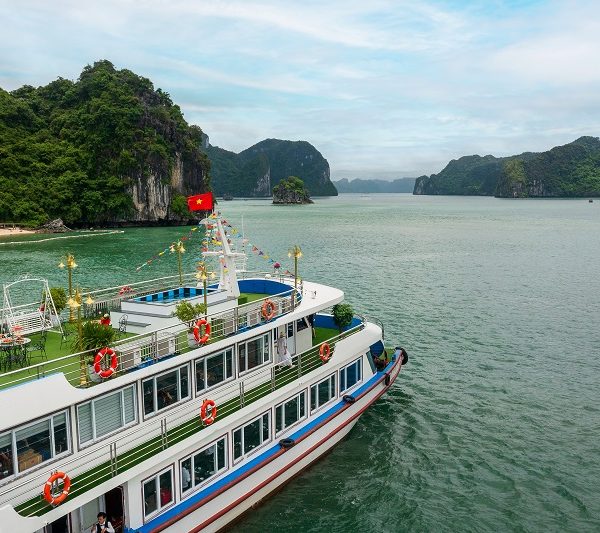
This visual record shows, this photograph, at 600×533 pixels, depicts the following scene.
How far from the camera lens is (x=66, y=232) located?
93.1 meters

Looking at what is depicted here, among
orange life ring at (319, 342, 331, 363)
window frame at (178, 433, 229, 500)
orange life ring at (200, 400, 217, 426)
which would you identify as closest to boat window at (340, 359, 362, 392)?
orange life ring at (319, 342, 331, 363)

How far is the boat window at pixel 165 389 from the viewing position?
12438 mm

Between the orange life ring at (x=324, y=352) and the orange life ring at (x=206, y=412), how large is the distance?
4.74 m

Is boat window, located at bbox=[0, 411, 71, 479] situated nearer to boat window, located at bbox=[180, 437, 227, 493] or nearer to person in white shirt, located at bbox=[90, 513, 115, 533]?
person in white shirt, located at bbox=[90, 513, 115, 533]

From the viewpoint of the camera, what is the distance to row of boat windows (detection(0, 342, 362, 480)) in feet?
32.4

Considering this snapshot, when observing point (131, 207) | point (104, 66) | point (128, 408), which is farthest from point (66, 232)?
point (128, 408)

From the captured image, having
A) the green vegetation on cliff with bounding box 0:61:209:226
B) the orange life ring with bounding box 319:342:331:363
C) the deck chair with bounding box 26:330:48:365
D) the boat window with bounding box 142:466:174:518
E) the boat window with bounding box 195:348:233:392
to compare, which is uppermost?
the green vegetation on cliff with bounding box 0:61:209:226

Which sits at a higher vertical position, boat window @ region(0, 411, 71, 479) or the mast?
the mast

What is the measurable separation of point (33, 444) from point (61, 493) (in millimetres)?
1152

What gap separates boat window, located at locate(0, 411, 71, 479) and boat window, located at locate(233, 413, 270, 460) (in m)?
4.49

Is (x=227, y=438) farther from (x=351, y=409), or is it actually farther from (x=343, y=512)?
(x=351, y=409)

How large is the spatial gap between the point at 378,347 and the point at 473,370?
584 cm

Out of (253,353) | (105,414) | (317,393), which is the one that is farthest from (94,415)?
(317,393)

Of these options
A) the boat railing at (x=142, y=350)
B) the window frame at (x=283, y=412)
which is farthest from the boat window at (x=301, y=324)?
the window frame at (x=283, y=412)
